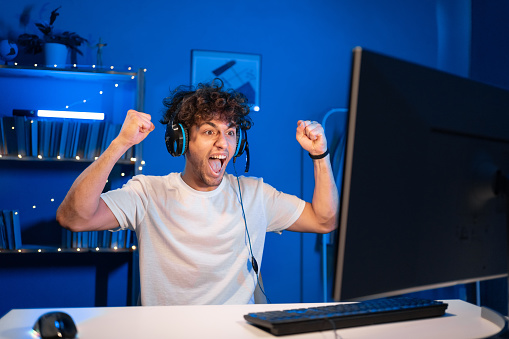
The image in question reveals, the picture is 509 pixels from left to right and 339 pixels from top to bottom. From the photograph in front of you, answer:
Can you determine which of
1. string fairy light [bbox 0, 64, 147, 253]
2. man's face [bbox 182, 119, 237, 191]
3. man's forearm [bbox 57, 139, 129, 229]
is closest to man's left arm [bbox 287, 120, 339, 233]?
man's face [bbox 182, 119, 237, 191]

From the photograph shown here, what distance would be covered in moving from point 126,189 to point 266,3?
2.05m

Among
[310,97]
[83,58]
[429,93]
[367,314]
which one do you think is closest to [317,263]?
[310,97]

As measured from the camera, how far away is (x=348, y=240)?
2.59 feet

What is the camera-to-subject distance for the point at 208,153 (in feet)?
6.31

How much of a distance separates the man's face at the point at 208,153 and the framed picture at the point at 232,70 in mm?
1390

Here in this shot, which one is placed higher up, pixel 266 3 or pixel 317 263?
pixel 266 3

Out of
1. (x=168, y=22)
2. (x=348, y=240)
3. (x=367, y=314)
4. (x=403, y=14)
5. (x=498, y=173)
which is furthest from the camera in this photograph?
(x=403, y=14)

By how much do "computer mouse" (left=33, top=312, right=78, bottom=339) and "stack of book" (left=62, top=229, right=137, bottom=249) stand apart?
6.49 ft

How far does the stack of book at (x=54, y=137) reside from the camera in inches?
114

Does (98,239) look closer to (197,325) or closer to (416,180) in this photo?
(197,325)

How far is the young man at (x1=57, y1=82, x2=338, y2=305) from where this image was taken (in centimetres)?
171

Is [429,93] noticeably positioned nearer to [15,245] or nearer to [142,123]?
[142,123]

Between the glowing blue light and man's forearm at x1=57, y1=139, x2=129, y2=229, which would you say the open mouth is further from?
the glowing blue light

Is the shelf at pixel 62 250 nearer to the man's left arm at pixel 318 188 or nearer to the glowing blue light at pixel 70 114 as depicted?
the glowing blue light at pixel 70 114
